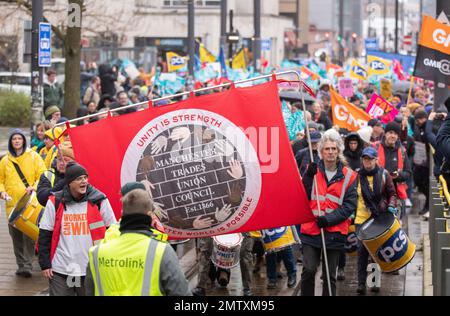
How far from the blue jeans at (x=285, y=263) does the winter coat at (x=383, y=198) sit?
1032mm

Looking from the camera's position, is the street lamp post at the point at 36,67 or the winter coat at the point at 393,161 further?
the street lamp post at the point at 36,67

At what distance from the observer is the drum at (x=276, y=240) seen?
12609mm

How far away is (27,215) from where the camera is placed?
12.3 meters

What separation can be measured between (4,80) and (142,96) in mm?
13366

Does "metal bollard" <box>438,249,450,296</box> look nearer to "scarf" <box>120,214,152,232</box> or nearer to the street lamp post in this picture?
"scarf" <box>120,214,152,232</box>

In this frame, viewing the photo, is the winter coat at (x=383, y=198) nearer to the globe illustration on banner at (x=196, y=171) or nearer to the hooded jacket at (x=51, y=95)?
the globe illustration on banner at (x=196, y=171)

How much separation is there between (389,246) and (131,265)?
533 cm

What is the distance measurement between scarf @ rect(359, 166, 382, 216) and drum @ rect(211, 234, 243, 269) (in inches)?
52.9

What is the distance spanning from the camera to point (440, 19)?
1580cm

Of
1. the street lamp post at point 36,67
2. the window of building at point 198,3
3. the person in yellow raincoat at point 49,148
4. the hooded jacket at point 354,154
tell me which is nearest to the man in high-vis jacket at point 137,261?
the person in yellow raincoat at point 49,148

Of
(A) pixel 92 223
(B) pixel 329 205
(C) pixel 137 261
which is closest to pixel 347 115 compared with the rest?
(B) pixel 329 205

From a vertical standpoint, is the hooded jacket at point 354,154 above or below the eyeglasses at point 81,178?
below
